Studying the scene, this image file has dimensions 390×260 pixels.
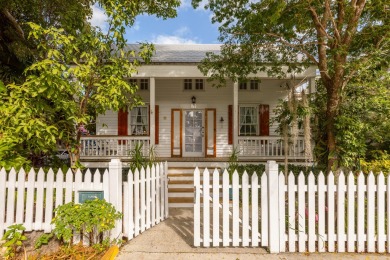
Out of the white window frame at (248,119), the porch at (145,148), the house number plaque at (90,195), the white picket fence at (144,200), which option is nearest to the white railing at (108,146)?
the porch at (145,148)

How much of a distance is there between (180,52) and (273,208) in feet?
32.0

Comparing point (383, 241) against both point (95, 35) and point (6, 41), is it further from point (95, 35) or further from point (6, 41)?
point (6, 41)

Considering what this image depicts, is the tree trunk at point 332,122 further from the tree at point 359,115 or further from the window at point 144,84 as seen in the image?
the window at point 144,84

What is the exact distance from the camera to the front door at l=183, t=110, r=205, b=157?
A: 10.7m

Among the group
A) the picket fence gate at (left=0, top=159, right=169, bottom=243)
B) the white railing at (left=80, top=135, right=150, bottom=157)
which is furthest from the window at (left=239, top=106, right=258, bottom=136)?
the picket fence gate at (left=0, top=159, right=169, bottom=243)

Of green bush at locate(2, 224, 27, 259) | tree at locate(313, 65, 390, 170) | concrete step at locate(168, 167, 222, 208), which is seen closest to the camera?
green bush at locate(2, 224, 27, 259)

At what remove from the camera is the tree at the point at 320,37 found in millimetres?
4957

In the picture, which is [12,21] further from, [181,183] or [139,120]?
[181,183]

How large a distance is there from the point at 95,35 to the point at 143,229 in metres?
3.76

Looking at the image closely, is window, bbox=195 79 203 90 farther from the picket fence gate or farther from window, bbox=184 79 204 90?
the picket fence gate

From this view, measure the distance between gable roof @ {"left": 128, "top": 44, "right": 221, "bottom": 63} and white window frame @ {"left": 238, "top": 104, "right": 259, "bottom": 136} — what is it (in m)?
3.08

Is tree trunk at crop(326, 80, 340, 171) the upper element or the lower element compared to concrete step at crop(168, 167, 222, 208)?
upper

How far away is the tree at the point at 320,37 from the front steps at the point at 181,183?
3124 millimetres

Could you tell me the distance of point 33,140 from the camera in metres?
3.97
